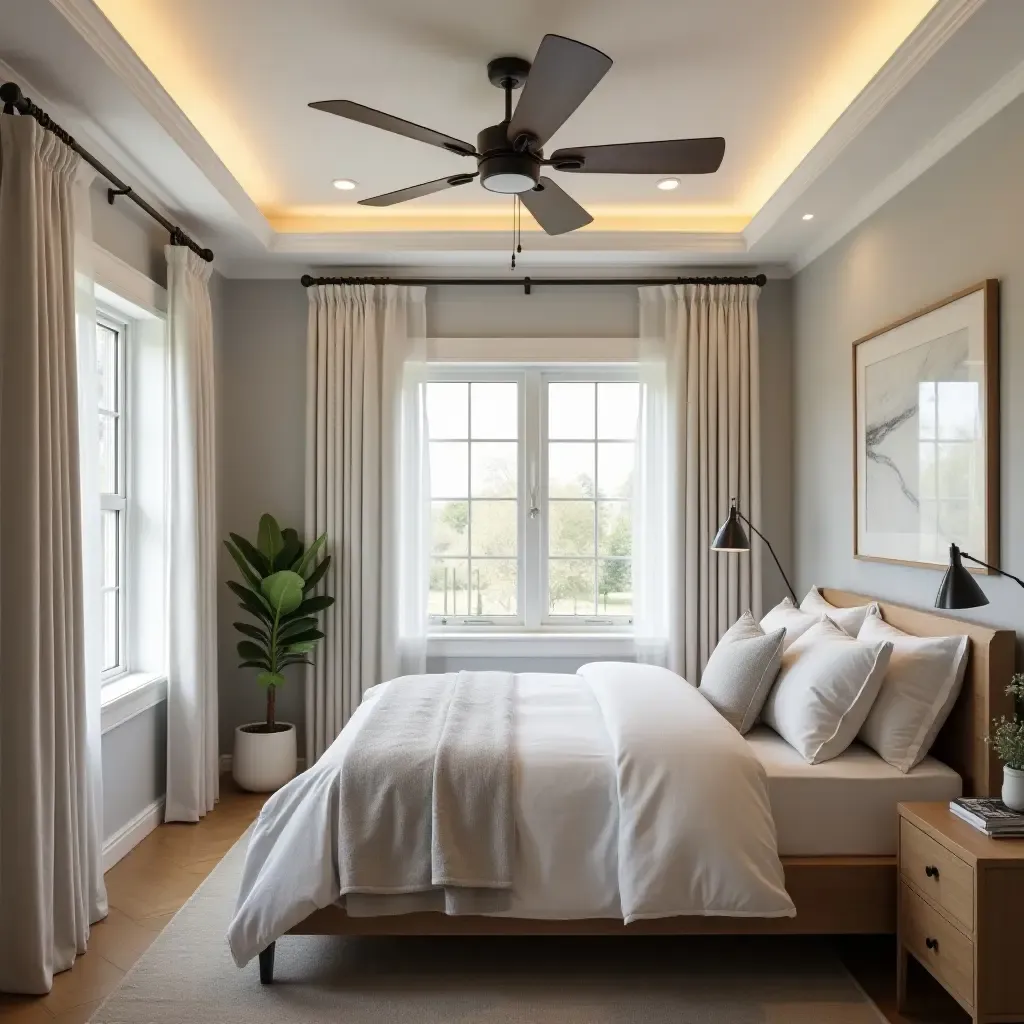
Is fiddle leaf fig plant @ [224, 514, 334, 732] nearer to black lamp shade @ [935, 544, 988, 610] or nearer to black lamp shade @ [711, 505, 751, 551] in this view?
black lamp shade @ [711, 505, 751, 551]

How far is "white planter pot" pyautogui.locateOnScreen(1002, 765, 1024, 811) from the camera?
7.93 feet

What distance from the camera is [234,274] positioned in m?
4.98

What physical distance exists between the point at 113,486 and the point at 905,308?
3.42 meters

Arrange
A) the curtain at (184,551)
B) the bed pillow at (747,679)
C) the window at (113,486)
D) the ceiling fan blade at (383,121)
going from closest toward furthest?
the ceiling fan blade at (383,121) < the bed pillow at (747,679) < the window at (113,486) < the curtain at (184,551)

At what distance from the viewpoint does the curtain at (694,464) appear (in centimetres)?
487

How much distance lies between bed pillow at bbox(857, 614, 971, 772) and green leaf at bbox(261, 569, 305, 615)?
2.76 metres

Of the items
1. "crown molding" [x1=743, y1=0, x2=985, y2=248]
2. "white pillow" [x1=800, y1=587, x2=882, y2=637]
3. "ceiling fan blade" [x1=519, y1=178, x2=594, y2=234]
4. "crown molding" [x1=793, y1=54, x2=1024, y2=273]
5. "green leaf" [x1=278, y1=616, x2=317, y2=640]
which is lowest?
"green leaf" [x1=278, y1=616, x2=317, y2=640]

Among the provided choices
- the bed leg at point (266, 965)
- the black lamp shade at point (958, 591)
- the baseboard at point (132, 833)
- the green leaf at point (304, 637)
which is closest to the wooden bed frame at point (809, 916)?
the bed leg at point (266, 965)

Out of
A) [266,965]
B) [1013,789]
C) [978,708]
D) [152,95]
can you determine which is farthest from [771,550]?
[152,95]

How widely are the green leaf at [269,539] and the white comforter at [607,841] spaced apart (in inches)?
81.9

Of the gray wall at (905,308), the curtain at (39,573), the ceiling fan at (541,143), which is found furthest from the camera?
the gray wall at (905,308)

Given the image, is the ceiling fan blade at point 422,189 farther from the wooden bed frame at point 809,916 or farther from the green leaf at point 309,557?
the wooden bed frame at point 809,916

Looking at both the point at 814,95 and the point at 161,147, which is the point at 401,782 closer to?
the point at 161,147

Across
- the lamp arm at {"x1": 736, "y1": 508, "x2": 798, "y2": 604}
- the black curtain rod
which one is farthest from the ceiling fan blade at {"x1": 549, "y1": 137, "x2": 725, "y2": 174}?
the lamp arm at {"x1": 736, "y1": 508, "x2": 798, "y2": 604}
